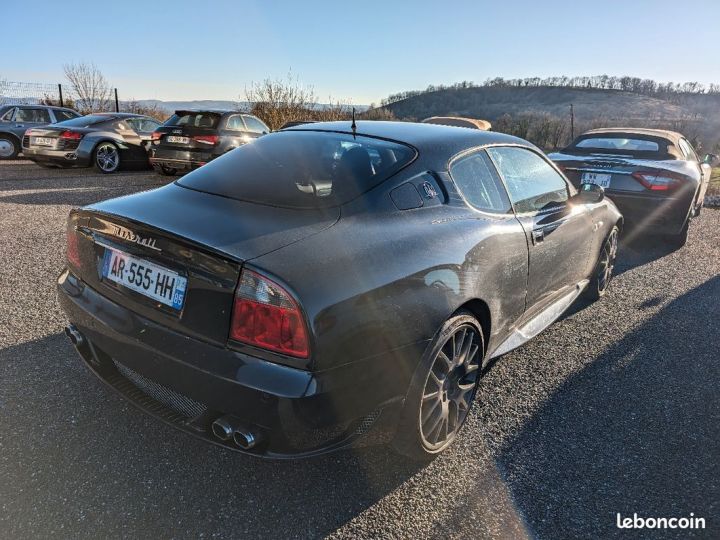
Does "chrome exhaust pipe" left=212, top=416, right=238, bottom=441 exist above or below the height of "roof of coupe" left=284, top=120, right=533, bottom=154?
below

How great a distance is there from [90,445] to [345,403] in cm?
131

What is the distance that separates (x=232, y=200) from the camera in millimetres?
2328

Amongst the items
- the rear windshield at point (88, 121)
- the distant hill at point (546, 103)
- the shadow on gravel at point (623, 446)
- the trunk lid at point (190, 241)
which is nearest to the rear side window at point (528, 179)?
the shadow on gravel at point (623, 446)

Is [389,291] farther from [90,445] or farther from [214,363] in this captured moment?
[90,445]

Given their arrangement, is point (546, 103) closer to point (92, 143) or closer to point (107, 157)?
point (107, 157)

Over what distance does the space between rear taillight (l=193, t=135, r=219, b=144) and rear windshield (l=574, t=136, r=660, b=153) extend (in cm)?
644

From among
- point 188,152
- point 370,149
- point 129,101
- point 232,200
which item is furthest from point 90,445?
point 129,101

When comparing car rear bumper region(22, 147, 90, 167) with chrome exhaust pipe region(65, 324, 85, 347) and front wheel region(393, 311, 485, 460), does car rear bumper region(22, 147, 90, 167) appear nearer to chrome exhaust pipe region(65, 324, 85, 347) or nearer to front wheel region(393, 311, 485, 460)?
chrome exhaust pipe region(65, 324, 85, 347)

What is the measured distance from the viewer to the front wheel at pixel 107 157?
→ 430 inches

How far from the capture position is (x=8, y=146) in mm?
13047

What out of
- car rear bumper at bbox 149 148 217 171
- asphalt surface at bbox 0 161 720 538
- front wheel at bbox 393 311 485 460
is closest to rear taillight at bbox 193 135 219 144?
car rear bumper at bbox 149 148 217 171

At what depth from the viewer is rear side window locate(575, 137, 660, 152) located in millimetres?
6660

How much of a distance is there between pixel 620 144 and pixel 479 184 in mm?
5114

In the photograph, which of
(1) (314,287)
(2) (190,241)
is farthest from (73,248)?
(1) (314,287)
